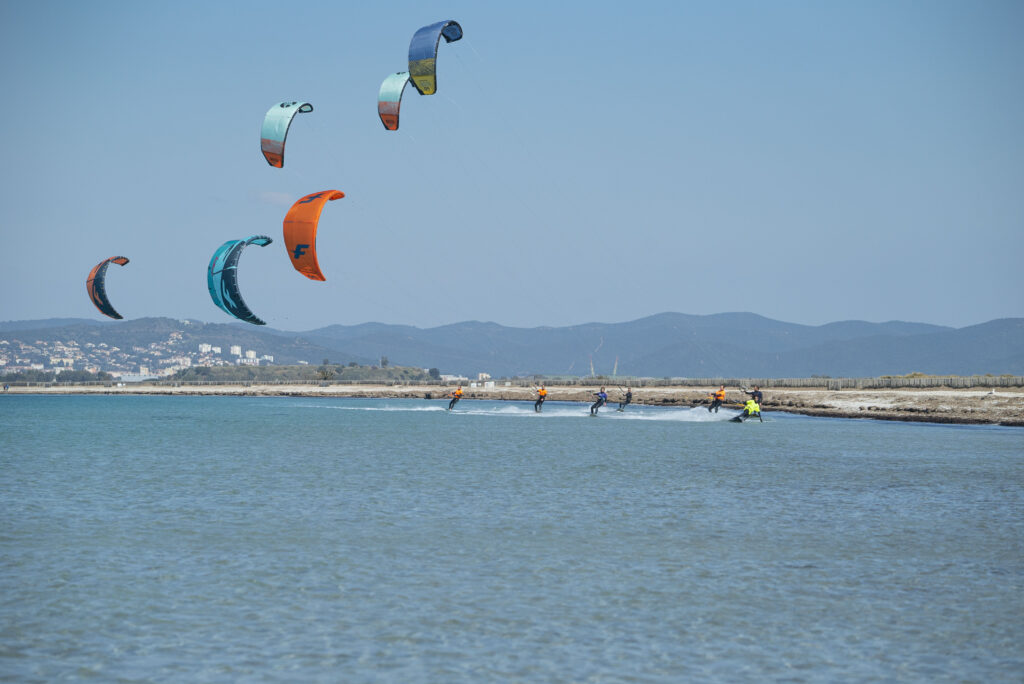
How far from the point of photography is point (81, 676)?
9.02 meters

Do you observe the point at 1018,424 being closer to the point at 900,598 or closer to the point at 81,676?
the point at 900,598

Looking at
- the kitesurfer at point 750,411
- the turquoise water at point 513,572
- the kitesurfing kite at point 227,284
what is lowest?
the turquoise water at point 513,572

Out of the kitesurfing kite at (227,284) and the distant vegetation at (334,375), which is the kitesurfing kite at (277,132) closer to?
the kitesurfing kite at (227,284)

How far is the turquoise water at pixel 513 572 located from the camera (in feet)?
31.6

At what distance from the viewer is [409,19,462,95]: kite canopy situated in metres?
38.9

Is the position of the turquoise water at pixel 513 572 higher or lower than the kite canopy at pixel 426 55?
lower

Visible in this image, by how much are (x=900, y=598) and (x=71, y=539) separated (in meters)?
12.4

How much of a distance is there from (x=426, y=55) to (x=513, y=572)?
96.4 ft

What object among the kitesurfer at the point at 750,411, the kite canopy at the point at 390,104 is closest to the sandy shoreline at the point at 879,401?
the kitesurfer at the point at 750,411

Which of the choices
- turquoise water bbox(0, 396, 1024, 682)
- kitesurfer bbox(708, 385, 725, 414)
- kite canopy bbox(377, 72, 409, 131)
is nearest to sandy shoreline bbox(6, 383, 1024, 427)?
kitesurfer bbox(708, 385, 725, 414)

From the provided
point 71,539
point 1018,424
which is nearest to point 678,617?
point 71,539

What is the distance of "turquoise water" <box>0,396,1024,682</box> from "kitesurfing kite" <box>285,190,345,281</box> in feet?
41.9

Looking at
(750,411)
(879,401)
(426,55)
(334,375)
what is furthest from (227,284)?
(334,375)

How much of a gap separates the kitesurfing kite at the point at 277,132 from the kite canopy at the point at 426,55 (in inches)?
213
